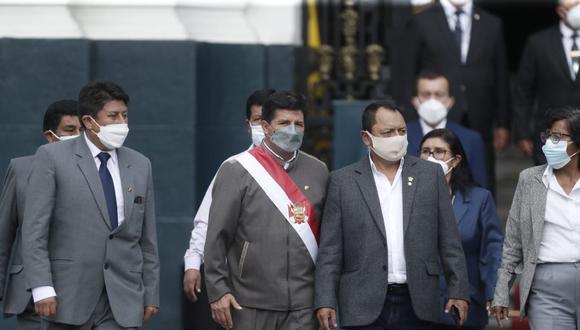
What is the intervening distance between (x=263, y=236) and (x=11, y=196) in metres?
1.47

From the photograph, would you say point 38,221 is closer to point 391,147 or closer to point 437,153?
point 391,147

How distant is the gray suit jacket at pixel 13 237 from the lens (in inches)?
357

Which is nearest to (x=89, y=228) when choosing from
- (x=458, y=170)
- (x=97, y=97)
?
(x=97, y=97)

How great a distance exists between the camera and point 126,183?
29.3ft

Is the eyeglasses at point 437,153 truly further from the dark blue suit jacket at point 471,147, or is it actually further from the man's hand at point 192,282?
the man's hand at point 192,282

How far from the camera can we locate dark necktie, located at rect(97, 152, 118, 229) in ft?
29.0

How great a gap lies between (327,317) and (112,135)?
152cm

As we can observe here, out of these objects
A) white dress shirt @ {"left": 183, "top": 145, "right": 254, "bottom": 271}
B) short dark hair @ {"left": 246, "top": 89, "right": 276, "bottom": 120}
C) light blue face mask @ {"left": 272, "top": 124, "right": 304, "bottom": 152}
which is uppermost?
short dark hair @ {"left": 246, "top": 89, "right": 276, "bottom": 120}

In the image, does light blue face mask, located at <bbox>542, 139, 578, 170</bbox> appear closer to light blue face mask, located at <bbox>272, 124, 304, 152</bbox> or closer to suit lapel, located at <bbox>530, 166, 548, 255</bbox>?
suit lapel, located at <bbox>530, 166, 548, 255</bbox>

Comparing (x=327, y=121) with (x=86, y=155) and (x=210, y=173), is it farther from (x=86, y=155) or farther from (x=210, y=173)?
(x=86, y=155)

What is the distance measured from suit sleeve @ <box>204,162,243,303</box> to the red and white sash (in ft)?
0.39

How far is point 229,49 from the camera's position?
12.4m

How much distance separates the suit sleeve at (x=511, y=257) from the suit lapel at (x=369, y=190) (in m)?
0.79

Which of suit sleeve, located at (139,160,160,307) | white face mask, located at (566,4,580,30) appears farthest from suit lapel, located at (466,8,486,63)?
suit sleeve, located at (139,160,160,307)
